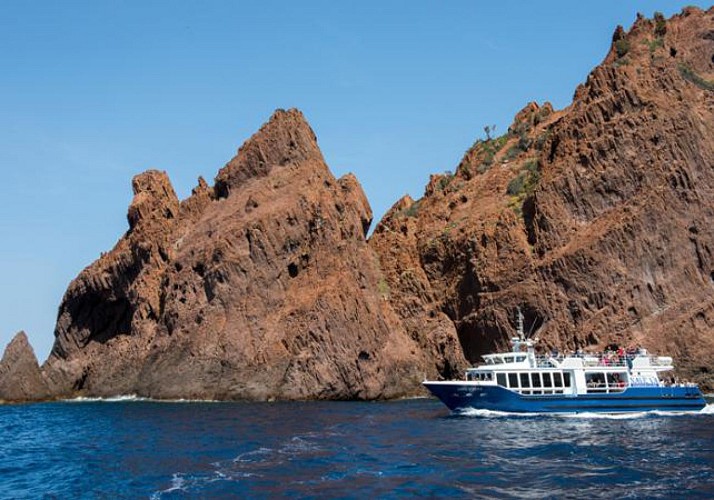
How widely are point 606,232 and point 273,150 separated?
153 ft

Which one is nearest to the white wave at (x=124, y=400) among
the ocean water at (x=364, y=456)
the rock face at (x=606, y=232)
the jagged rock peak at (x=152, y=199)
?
the ocean water at (x=364, y=456)

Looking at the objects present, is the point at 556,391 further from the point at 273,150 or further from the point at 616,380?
the point at 273,150

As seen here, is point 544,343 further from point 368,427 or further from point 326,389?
point 368,427

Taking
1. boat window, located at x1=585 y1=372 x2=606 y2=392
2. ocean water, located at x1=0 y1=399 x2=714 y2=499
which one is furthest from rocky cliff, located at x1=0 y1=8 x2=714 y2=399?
ocean water, located at x1=0 y1=399 x2=714 y2=499

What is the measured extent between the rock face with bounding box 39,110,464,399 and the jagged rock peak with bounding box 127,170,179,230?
0.66 ft

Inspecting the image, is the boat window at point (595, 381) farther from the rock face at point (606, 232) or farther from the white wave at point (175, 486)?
the white wave at point (175, 486)

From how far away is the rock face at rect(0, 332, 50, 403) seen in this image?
4038 inches

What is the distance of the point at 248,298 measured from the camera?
9550cm

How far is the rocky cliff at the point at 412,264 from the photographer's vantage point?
88500 millimetres

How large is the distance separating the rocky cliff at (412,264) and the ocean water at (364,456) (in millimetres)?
23512

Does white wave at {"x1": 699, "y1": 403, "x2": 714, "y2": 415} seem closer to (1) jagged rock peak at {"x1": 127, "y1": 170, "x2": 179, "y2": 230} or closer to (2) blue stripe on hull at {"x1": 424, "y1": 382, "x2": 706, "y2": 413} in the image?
(2) blue stripe on hull at {"x1": 424, "y1": 382, "x2": 706, "y2": 413}

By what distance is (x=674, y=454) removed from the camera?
39.2 metres

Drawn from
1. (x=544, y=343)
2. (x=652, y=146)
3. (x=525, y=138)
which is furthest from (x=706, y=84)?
(x=544, y=343)

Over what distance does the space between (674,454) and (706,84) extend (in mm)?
76731
